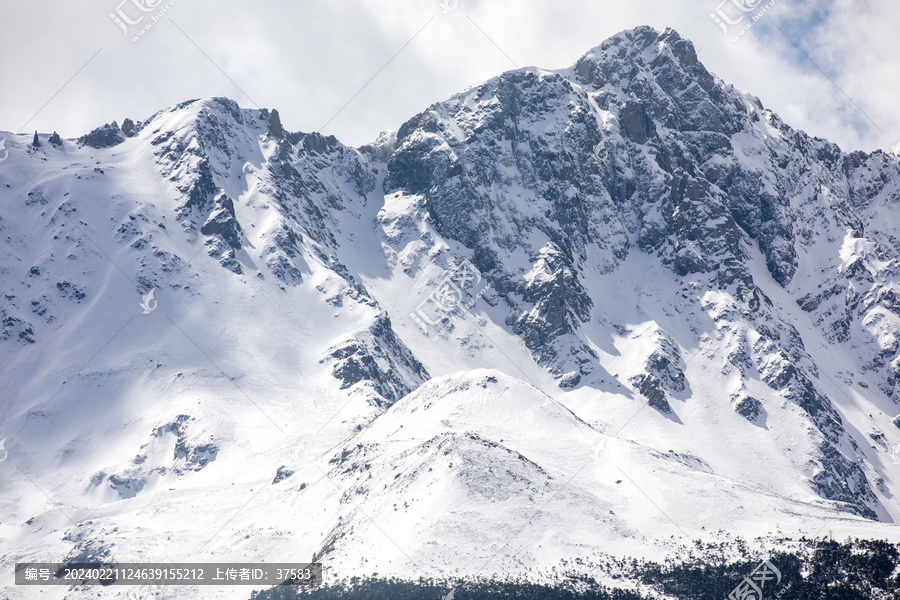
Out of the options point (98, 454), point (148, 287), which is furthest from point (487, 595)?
point (148, 287)

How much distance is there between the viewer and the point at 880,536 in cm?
8400

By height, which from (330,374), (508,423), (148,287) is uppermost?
(148,287)

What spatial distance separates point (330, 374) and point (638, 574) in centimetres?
10676

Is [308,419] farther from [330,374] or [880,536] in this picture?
[880,536]
